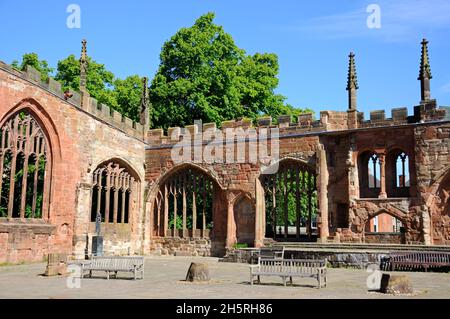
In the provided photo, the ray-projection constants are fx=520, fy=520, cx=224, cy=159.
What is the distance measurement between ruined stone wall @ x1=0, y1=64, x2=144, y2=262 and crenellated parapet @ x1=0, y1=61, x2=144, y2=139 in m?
0.03

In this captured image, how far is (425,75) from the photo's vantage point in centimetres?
1825

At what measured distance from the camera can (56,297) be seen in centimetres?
818

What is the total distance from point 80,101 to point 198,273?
10165mm

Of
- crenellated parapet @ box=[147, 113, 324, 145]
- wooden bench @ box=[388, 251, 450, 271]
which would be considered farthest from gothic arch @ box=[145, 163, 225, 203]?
wooden bench @ box=[388, 251, 450, 271]

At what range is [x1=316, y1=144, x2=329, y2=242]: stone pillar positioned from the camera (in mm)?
19000

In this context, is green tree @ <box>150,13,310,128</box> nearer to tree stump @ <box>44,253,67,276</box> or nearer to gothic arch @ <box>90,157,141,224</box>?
gothic arch @ <box>90,157,141,224</box>

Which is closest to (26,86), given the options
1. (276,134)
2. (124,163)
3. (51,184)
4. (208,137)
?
(51,184)

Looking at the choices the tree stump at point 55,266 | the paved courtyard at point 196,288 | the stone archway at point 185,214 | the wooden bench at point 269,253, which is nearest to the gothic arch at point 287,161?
the stone archway at point 185,214

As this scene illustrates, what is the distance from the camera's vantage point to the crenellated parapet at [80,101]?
53.8 ft

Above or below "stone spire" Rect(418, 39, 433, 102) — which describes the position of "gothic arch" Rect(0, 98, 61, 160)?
below

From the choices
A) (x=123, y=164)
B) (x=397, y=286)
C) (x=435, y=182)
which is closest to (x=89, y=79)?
(x=123, y=164)

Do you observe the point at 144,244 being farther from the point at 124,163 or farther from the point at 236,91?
the point at 236,91

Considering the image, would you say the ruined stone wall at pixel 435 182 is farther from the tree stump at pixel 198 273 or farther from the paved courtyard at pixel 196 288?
the tree stump at pixel 198 273

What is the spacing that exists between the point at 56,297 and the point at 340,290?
4991 millimetres
